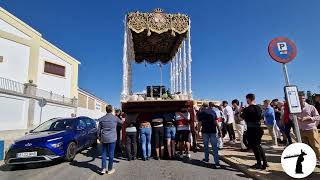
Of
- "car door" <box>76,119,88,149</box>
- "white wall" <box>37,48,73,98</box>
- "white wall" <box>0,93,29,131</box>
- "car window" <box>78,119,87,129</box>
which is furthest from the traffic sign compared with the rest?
"white wall" <box>37,48,73,98</box>

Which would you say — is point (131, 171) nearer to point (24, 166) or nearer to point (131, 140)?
point (131, 140)

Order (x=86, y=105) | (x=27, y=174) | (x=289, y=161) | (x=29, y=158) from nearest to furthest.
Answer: (x=289, y=161), (x=27, y=174), (x=29, y=158), (x=86, y=105)

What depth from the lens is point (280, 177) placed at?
5723 mm

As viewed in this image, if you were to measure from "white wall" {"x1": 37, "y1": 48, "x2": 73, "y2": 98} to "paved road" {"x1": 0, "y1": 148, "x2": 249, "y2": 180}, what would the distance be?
74.7ft

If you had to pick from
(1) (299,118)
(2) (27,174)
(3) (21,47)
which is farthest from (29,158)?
(3) (21,47)

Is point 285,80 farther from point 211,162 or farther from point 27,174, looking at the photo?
point 27,174

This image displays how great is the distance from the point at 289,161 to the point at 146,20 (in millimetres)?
7973

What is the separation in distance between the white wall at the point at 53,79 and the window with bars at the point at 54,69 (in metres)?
0.41

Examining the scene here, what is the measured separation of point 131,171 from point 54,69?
28.1 metres

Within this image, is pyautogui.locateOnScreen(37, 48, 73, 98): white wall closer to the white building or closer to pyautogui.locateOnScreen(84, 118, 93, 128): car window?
the white building

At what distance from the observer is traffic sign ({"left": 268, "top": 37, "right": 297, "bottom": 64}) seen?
A: 5480mm

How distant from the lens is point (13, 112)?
69.9ft

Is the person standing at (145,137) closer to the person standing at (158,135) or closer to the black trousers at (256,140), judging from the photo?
the person standing at (158,135)

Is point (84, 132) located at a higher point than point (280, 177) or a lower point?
higher
